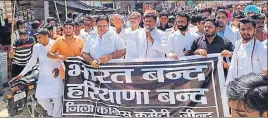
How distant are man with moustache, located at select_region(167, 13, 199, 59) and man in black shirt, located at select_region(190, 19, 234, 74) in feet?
0.63

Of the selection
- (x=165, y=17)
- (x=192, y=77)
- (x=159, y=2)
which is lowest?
(x=192, y=77)

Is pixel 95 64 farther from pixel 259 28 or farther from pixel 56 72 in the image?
pixel 259 28

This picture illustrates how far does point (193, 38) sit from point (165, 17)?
2259 millimetres

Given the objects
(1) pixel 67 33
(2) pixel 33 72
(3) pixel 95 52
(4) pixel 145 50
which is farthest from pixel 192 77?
(2) pixel 33 72

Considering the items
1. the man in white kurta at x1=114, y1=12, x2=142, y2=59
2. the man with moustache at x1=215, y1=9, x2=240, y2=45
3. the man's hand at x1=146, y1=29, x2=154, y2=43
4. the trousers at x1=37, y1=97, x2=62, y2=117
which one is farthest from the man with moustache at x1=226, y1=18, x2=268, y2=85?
the trousers at x1=37, y1=97, x2=62, y2=117

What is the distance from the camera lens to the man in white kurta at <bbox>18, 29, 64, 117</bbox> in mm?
5191

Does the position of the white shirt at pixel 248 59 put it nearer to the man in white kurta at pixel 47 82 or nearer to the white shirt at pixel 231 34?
the white shirt at pixel 231 34

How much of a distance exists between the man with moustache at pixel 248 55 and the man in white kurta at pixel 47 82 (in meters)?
2.26

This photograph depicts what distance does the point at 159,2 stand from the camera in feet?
119

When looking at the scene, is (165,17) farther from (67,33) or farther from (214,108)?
(214,108)

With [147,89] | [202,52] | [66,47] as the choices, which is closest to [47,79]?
[66,47]

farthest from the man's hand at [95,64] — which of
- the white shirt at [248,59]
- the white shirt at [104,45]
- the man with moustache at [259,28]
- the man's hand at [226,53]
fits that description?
the man with moustache at [259,28]

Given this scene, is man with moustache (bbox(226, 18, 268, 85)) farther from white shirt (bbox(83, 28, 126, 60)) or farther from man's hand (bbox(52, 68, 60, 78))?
man's hand (bbox(52, 68, 60, 78))

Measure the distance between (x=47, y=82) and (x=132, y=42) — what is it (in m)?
1.26
